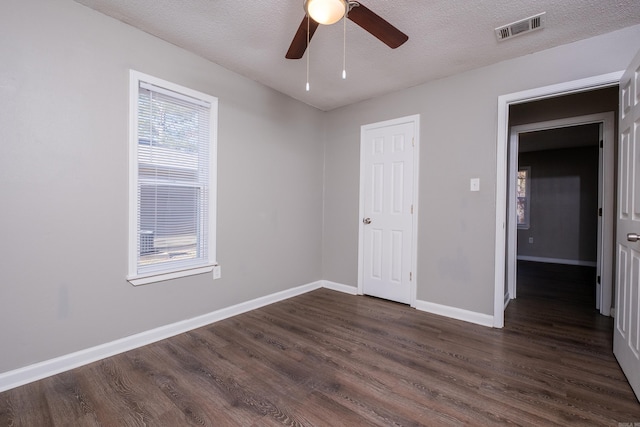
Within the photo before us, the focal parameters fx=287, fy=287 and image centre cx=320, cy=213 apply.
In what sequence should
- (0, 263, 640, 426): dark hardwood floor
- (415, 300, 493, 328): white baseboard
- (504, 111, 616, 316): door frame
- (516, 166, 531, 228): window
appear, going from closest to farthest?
(0, 263, 640, 426): dark hardwood floor → (415, 300, 493, 328): white baseboard → (504, 111, 616, 316): door frame → (516, 166, 531, 228): window

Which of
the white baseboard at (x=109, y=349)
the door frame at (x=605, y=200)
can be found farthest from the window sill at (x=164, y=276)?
the door frame at (x=605, y=200)

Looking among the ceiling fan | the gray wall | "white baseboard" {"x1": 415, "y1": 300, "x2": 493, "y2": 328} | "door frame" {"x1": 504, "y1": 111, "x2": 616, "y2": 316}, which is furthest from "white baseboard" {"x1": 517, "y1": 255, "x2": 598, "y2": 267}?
the ceiling fan

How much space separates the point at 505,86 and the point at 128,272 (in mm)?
3645

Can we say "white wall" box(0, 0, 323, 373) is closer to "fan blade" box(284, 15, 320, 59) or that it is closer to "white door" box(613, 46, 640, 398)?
"fan blade" box(284, 15, 320, 59)

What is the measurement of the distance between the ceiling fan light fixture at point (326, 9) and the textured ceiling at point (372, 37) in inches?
23.4

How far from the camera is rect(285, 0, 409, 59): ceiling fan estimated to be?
1.45m

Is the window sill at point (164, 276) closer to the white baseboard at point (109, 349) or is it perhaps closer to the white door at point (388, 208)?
the white baseboard at point (109, 349)

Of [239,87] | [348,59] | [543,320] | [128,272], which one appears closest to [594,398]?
[543,320]

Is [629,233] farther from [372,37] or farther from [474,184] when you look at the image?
[372,37]

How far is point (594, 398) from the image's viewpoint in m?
1.68

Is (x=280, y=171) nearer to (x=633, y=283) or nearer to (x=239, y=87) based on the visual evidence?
(x=239, y=87)

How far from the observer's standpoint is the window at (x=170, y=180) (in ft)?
7.48

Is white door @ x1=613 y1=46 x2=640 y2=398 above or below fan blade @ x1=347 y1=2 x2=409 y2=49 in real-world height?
below

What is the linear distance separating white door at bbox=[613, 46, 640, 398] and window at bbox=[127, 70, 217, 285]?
3.13m
